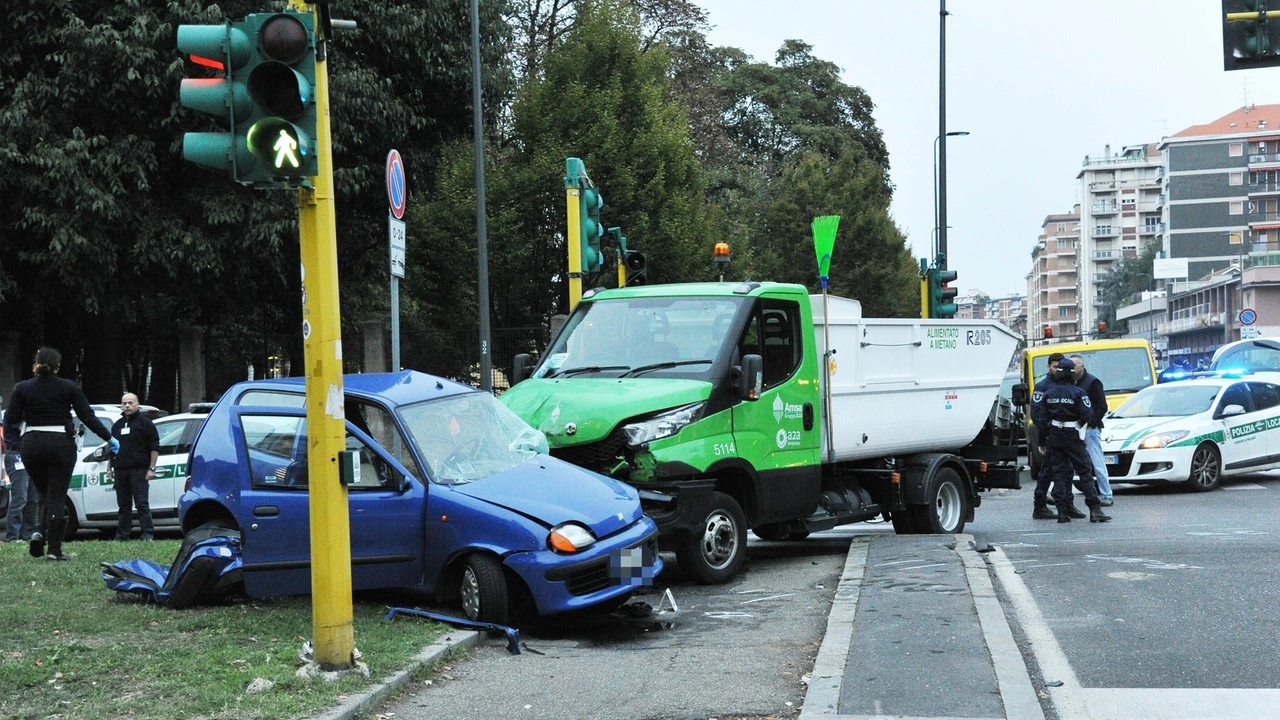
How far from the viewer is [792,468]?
1066 cm

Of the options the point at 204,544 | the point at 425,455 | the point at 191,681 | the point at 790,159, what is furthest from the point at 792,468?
the point at 790,159

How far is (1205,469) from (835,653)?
13.3 meters

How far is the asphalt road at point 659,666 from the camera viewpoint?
6078 millimetres

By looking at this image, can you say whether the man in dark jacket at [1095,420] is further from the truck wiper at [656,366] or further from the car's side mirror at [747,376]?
the truck wiper at [656,366]

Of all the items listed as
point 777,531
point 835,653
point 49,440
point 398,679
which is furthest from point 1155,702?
point 49,440

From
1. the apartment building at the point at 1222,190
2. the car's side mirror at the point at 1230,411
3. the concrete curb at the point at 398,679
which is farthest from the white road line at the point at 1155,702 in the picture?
the apartment building at the point at 1222,190

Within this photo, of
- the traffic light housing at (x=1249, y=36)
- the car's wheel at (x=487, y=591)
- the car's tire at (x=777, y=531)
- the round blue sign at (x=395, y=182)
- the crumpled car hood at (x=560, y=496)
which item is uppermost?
the traffic light housing at (x=1249, y=36)

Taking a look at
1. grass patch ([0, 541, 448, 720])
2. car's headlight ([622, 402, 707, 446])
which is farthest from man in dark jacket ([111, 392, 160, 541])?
car's headlight ([622, 402, 707, 446])

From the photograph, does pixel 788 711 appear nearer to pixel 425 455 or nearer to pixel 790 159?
pixel 425 455

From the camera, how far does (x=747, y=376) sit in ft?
32.7

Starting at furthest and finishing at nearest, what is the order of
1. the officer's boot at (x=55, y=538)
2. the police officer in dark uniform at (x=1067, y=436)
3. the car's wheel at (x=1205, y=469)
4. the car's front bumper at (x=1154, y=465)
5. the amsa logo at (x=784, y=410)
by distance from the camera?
1. the car's wheel at (x=1205, y=469)
2. the car's front bumper at (x=1154, y=465)
3. the police officer in dark uniform at (x=1067, y=436)
4. the officer's boot at (x=55, y=538)
5. the amsa logo at (x=784, y=410)

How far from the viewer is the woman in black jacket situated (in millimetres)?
10883

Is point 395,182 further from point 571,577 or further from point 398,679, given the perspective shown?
point 398,679

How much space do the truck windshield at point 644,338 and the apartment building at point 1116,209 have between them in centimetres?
13959
